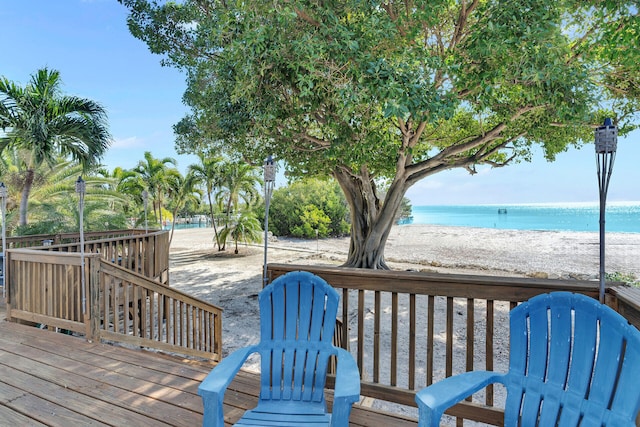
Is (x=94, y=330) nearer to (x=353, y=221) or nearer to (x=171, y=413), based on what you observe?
(x=171, y=413)

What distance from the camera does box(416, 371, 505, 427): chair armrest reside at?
3.72ft

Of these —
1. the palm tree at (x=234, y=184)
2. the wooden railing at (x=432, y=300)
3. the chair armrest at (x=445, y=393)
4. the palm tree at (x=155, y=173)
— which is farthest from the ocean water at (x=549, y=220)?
the palm tree at (x=155, y=173)

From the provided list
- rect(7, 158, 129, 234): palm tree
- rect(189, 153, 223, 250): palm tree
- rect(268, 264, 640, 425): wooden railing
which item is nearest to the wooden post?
rect(268, 264, 640, 425): wooden railing

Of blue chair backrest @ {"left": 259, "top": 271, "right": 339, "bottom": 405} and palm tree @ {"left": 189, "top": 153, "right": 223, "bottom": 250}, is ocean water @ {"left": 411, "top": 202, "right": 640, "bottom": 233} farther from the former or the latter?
palm tree @ {"left": 189, "top": 153, "right": 223, "bottom": 250}

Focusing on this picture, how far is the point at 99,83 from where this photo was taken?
49.6ft

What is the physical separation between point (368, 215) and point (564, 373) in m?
8.89

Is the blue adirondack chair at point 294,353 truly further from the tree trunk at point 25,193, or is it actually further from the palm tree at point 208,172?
the palm tree at point 208,172

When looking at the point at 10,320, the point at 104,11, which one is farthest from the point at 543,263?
the point at 104,11

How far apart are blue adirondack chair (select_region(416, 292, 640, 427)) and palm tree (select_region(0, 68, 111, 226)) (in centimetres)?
894

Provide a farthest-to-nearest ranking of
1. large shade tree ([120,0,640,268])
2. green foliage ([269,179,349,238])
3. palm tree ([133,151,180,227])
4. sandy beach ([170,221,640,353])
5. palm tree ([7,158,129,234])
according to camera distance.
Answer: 1. green foliage ([269,179,349,238])
2. palm tree ([133,151,180,227])
3. palm tree ([7,158,129,234])
4. sandy beach ([170,221,640,353])
5. large shade tree ([120,0,640,268])

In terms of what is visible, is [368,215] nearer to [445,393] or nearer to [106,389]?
[106,389]

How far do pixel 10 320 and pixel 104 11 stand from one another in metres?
9.24

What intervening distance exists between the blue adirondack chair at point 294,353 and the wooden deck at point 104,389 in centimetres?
33

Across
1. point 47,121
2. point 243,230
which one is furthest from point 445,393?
point 243,230
